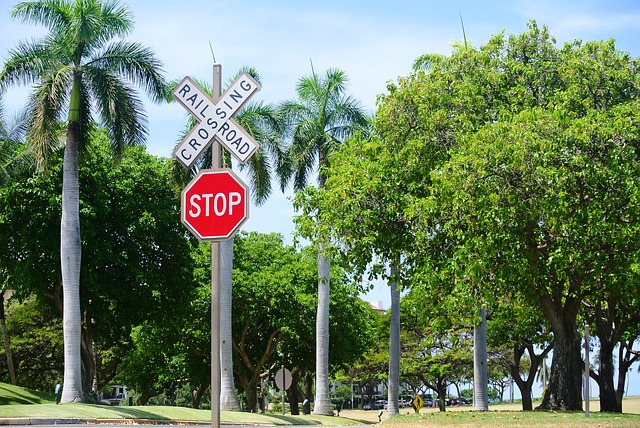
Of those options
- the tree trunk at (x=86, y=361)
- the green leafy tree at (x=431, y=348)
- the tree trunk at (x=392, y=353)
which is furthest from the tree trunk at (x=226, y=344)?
the green leafy tree at (x=431, y=348)

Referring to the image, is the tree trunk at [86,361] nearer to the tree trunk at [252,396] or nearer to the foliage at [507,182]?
the tree trunk at [252,396]

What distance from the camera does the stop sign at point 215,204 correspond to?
7949mm

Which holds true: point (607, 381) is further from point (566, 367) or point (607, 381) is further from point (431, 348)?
point (431, 348)

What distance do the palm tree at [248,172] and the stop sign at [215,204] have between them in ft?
79.3

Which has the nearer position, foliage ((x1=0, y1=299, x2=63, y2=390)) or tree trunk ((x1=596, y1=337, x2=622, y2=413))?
tree trunk ((x1=596, y1=337, x2=622, y2=413))

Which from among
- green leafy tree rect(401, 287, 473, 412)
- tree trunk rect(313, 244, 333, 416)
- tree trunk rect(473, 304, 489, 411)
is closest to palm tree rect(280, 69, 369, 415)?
tree trunk rect(313, 244, 333, 416)

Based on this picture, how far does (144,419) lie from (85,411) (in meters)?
2.08

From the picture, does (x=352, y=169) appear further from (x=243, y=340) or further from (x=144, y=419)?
(x=243, y=340)

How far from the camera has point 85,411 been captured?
82.3ft

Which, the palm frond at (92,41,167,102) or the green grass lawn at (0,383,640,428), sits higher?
the palm frond at (92,41,167,102)

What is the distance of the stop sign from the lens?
313 inches

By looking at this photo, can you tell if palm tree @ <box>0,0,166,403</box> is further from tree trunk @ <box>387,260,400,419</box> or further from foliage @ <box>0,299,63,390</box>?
foliage @ <box>0,299,63,390</box>

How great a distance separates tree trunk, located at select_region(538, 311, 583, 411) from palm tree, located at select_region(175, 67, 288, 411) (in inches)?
510

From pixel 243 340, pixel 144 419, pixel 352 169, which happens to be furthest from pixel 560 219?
pixel 243 340
